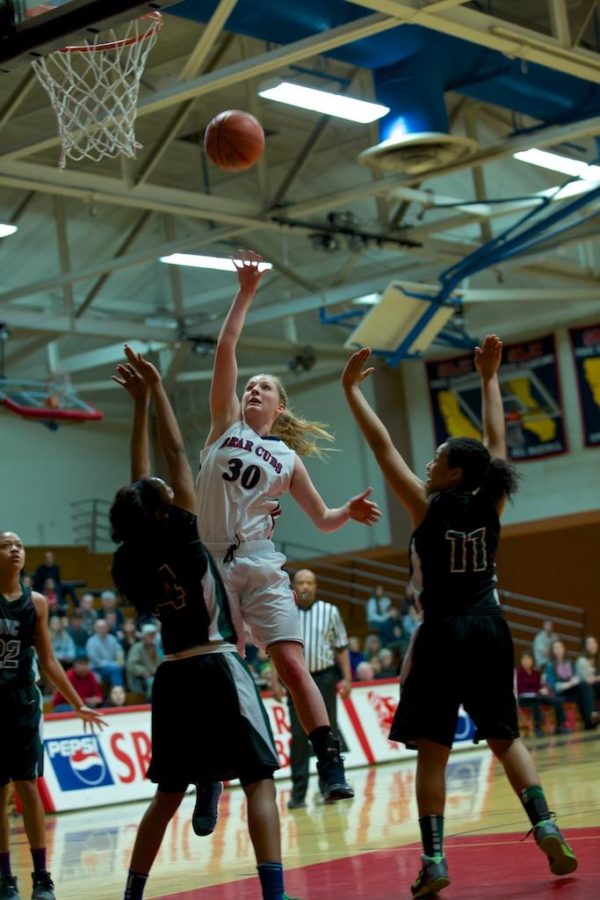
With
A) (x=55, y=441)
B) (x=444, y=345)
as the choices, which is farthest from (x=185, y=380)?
(x=444, y=345)

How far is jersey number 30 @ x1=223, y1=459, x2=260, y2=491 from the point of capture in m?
6.03

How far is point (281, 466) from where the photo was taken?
620cm

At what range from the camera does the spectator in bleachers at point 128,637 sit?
20562 millimetres

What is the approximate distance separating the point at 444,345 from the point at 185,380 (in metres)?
5.90

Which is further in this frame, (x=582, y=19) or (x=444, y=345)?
(x=444, y=345)

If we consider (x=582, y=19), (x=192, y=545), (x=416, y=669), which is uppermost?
(x=582, y=19)

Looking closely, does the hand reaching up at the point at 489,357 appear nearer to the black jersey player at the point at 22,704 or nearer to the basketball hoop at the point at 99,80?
the black jersey player at the point at 22,704

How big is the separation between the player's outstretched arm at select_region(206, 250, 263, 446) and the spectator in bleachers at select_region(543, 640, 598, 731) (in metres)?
15.5

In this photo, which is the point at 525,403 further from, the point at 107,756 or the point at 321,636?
the point at 321,636

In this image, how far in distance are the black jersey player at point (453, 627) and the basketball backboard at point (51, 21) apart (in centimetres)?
264

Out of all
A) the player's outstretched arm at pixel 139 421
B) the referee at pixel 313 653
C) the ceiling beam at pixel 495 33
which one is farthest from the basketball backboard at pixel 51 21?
the referee at pixel 313 653

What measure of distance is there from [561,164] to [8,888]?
14.0 m

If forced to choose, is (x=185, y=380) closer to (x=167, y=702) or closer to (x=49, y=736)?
(x=49, y=736)

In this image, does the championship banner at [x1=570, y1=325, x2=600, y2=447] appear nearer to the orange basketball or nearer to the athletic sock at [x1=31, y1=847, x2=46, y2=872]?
the orange basketball
